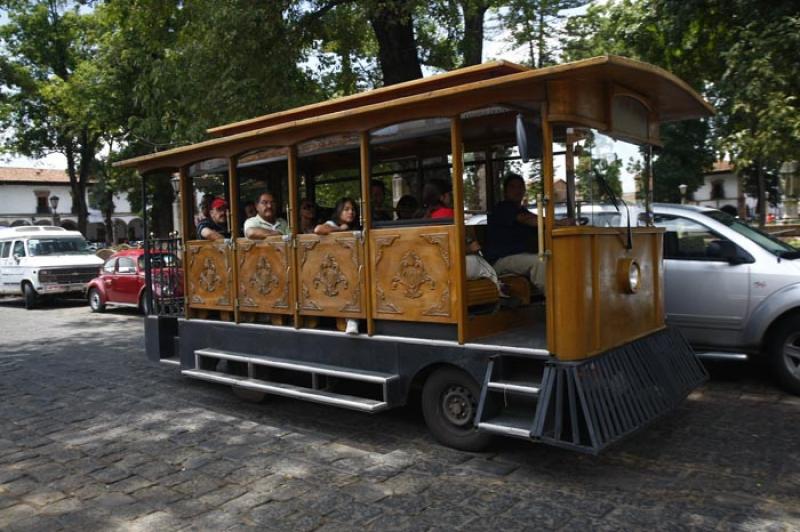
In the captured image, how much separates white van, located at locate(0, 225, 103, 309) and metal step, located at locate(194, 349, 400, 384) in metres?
13.4

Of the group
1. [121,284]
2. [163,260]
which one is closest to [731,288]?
[163,260]

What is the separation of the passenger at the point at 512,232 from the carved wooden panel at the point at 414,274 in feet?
4.04

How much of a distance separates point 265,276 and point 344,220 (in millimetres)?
1207

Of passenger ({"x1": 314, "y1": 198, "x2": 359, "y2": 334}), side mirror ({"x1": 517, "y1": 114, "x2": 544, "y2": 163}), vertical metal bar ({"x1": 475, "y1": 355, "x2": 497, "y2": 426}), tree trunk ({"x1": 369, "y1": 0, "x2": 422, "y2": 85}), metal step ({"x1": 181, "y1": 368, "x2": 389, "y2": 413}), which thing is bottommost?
metal step ({"x1": 181, "y1": 368, "x2": 389, "y2": 413})

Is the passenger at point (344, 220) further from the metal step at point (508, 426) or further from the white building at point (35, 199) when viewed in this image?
the white building at point (35, 199)

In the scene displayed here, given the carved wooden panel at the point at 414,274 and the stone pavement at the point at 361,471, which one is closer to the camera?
the stone pavement at the point at 361,471

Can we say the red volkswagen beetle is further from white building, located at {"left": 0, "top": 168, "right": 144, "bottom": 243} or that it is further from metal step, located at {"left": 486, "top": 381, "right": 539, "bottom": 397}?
white building, located at {"left": 0, "top": 168, "right": 144, "bottom": 243}

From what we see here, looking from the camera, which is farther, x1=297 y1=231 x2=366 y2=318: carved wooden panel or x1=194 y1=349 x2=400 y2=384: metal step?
x1=297 y1=231 x2=366 y2=318: carved wooden panel

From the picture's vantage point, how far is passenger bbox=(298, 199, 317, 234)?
7.33m

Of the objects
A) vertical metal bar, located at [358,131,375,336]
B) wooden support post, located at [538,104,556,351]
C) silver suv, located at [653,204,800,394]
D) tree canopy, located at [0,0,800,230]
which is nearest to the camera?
wooden support post, located at [538,104,556,351]

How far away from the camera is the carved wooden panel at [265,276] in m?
6.81

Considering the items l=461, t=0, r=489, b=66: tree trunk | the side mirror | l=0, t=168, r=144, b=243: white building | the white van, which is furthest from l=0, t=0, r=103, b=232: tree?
the side mirror

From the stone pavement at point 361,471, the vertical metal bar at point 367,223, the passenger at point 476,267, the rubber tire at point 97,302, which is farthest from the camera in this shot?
the rubber tire at point 97,302

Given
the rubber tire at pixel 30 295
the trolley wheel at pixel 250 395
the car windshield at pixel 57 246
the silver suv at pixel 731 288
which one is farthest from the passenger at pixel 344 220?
the car windshield at pixel 57 246
